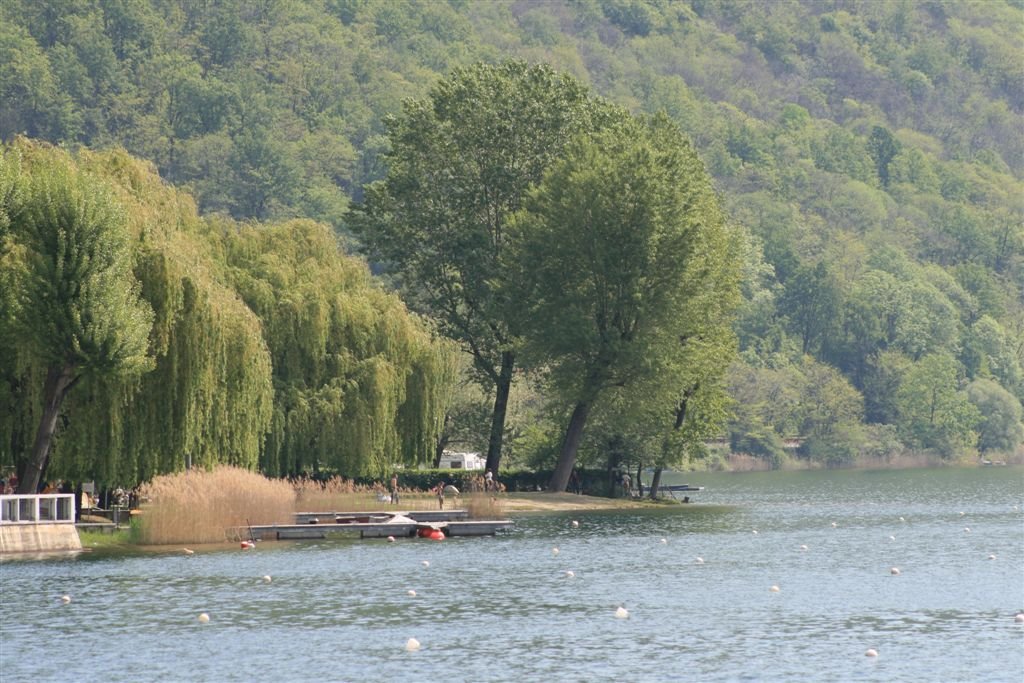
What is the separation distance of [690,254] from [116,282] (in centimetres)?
3555

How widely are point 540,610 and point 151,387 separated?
64.8 feet

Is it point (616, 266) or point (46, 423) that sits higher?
point (616, 266)

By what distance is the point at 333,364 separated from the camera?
76500 mm

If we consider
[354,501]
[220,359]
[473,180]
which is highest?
[473,180]

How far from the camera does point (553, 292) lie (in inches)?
3428

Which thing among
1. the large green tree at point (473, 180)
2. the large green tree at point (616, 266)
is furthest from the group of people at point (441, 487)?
the large green tree at point (616, 266)

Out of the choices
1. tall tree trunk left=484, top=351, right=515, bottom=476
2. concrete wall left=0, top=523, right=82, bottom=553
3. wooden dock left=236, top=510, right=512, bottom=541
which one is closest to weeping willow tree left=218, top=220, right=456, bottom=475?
wooden dock left=236, top=510, right=512, bottom=541

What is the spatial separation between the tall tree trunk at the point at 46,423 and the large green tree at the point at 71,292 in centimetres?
3

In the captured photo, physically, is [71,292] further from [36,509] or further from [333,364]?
[333,364]

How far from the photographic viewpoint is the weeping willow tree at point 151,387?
57.2 metres

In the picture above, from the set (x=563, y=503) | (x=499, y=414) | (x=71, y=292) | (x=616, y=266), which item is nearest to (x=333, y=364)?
(x=563, y=503)

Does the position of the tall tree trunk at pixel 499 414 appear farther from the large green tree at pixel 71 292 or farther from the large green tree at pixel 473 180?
the large green tree at pixel 71 292

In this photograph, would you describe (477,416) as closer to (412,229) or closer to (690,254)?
(412,229)

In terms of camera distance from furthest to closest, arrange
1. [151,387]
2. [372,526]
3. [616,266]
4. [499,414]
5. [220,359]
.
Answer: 1. [499,414]
2. [616,266]
3. [372,526]
4. [220,359]
5. [151,387]
